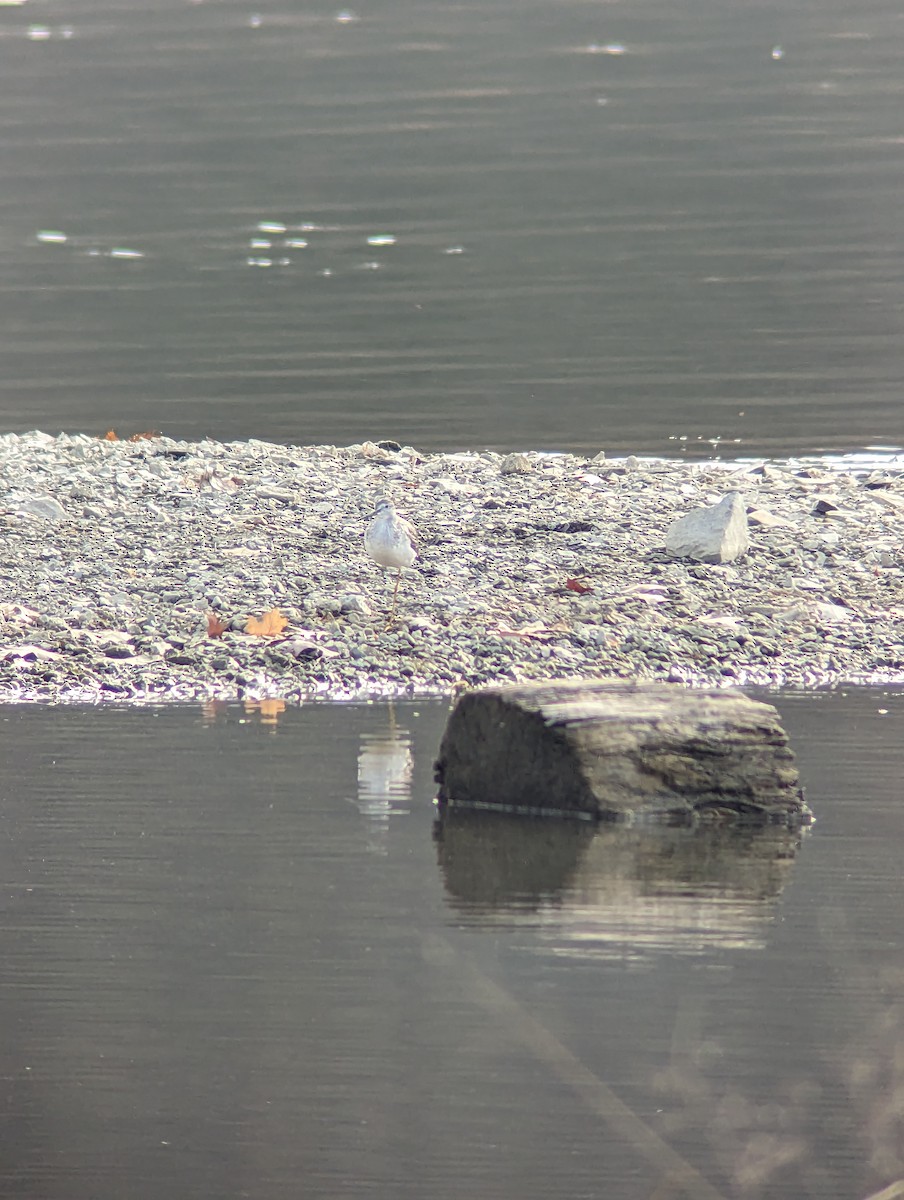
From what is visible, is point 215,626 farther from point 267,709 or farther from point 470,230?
point 470,230

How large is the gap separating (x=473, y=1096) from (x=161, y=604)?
5.57 metres

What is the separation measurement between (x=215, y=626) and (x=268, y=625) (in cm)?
25

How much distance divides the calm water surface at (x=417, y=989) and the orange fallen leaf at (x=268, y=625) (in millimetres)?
1686

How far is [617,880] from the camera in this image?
21.0ft

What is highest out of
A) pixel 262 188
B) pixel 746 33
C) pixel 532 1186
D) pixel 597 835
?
pixel 746 33

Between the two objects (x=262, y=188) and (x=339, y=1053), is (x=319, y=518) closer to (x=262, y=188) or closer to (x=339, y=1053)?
(x=339, y=1053)

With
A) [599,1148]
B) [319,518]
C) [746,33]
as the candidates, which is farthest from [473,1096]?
[746,33]

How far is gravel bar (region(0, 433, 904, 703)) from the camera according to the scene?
9.25m

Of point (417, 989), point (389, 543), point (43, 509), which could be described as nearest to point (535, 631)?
point (389, 543)

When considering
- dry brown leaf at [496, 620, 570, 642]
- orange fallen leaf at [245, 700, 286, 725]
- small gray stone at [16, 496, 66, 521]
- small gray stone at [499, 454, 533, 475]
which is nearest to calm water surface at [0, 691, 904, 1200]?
orange fallen leaf at [245, 700, 286, 725]

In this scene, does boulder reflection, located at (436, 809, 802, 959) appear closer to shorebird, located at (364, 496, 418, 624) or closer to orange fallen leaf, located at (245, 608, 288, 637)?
Answer: orange fallen leaf, located at (245, 608, 288, 637)

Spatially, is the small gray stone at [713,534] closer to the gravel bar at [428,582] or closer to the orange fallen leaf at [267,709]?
the gravel bar at [428,582]

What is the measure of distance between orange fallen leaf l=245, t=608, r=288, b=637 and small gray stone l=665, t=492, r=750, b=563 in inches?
89.6

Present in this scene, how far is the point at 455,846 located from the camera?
6820 millimetres
